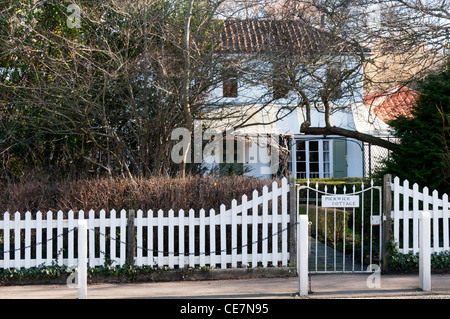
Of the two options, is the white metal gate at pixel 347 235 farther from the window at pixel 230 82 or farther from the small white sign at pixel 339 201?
the window at pixel 230 82

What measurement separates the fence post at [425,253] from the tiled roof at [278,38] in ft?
15.4

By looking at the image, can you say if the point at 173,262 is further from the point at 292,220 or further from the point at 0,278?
the point at 0,278

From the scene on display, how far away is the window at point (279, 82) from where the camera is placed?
375 inches

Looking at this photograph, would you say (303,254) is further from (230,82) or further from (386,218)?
(230,82)

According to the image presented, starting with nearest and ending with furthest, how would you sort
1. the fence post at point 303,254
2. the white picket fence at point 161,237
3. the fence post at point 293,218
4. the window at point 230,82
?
the fence post at point 303,254, the white picket fence at point 161,237, the fence post at point 293,218, the window at point 230,82

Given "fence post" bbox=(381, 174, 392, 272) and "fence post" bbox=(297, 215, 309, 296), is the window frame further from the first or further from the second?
"fence post" bbox=(297, 215, 309, 296)

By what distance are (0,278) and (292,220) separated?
420 cm

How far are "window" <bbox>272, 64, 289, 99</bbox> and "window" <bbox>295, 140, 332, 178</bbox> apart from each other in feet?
28.2

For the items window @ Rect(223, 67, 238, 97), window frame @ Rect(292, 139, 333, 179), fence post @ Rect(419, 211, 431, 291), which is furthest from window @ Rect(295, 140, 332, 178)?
fence post @ Rect(419, 211, 431, 291)

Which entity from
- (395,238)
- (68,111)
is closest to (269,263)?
(395,238)

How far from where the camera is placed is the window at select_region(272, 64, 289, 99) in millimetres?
9516

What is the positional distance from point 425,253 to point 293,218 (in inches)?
71.1

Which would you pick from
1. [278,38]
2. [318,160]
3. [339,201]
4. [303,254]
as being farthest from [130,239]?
[318,160]

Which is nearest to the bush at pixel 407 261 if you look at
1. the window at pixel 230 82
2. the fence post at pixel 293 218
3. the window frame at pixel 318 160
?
the fence post at pixel 293 218
